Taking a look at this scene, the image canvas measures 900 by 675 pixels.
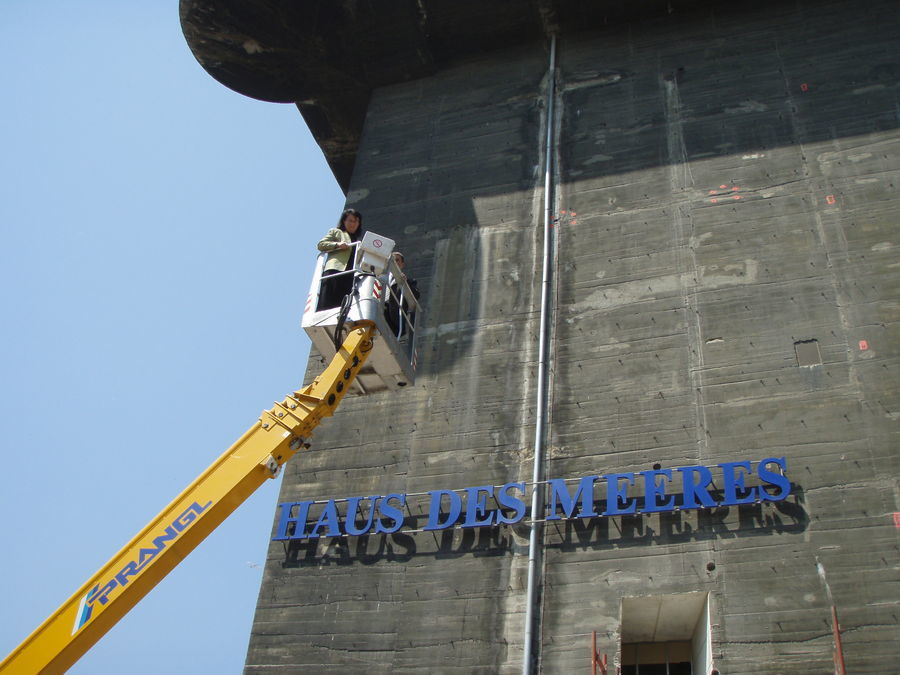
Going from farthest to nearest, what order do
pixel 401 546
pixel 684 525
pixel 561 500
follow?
pixel 401 546 → pixel 561 500 → pixel 684 525

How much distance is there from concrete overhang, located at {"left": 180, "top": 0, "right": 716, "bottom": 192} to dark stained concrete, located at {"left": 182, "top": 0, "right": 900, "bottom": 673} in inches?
4.1

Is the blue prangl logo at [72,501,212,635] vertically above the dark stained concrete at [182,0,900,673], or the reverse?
the dark stained concrete at [182,0,900,673]

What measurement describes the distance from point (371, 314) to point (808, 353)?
787 centimetres

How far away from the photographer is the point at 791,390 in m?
15.9

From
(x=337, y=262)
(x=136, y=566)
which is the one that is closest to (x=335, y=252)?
(x=337, y=262)

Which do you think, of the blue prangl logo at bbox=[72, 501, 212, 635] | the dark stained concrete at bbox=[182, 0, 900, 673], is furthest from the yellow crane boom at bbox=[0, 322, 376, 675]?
the dark stained concrete at bbox=[182, 0, 900, 673]

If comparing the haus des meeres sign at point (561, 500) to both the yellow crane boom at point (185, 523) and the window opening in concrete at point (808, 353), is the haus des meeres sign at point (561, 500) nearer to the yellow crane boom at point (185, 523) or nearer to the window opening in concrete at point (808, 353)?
the window opening in concrete at point (808, 353)

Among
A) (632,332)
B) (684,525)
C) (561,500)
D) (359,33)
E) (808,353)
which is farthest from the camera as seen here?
(359,33)

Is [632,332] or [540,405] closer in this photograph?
[540,405]

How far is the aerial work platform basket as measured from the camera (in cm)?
1239

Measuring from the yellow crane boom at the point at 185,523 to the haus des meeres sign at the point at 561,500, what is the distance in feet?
15.6

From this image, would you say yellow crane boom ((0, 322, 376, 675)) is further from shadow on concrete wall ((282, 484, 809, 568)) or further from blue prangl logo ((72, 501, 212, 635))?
shadow on concrete wall ((282, 484, 809, 568))

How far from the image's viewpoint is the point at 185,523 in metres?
10.7

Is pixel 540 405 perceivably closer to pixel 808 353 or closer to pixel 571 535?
pixel 571 535
